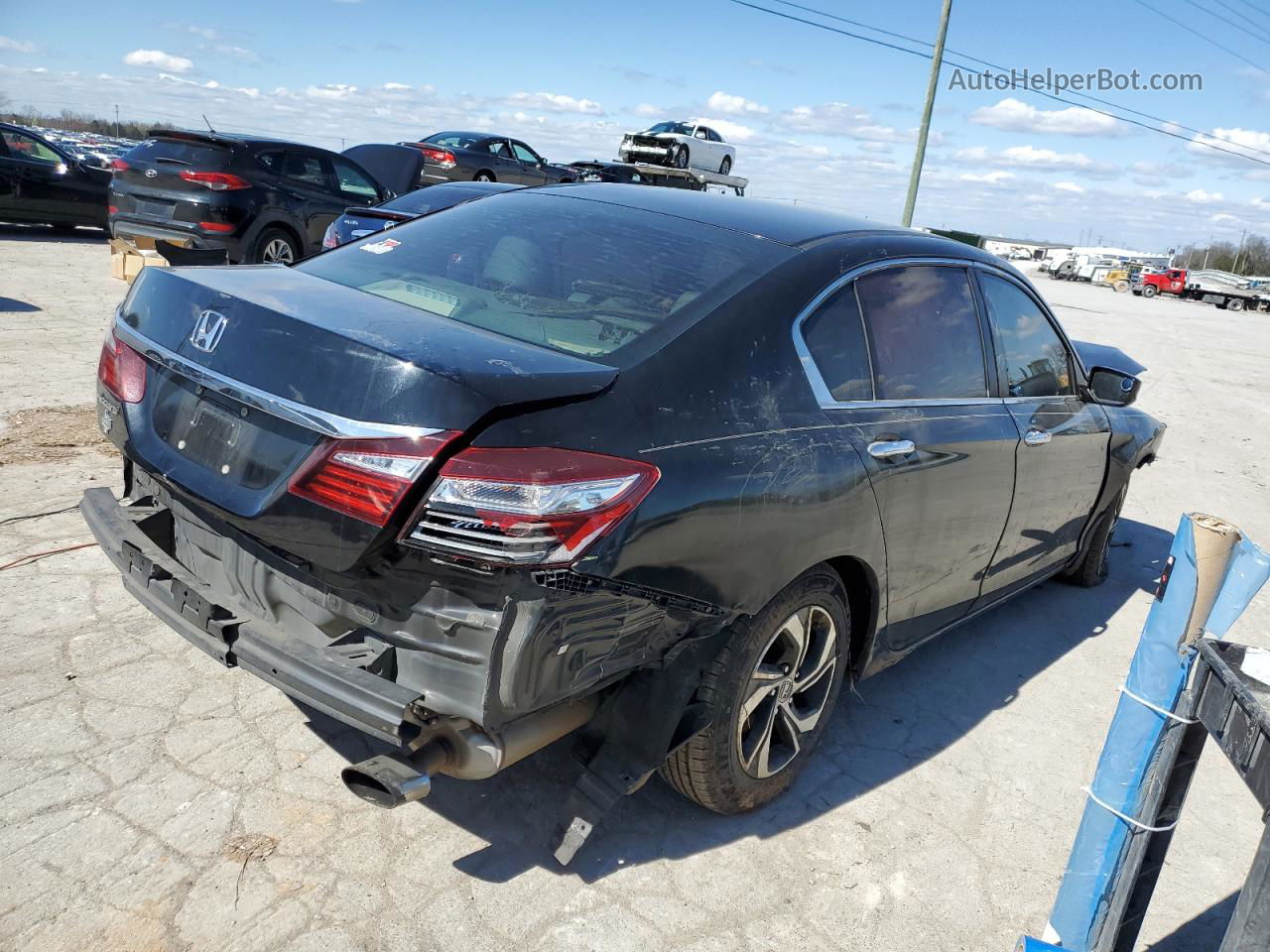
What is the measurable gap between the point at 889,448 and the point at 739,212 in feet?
3.33

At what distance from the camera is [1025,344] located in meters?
4.04

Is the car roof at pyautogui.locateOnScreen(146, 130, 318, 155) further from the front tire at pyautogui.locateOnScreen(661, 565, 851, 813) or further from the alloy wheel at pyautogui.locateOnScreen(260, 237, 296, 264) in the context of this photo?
the front tire at pyautogui.locateOnScreen(661, 565, 851, 813)

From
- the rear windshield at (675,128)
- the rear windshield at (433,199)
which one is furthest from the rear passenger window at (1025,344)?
the rear windshield at (675,128)

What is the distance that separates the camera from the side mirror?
4578 mm

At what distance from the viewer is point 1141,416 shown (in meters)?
5.14

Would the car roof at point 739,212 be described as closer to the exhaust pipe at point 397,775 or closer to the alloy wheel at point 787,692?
the alloy wheel at point 787,692

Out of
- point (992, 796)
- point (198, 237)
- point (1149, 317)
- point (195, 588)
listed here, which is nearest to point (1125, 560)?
point (992, 796)

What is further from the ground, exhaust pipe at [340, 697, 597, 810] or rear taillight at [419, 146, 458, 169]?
rear taillight at [419, 146, 458, 169]

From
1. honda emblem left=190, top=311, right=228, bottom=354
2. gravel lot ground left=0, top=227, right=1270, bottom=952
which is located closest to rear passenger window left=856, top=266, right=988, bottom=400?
gravel lot ground left=0, top=227, right=1270, bottom=952

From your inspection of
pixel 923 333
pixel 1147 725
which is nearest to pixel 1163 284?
pixel 923 333

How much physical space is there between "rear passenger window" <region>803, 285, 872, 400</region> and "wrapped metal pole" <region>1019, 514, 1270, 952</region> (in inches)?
43.8

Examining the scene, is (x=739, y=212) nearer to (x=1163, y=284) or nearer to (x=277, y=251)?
(x=277, y=251)

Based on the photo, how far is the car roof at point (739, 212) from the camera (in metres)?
3.16

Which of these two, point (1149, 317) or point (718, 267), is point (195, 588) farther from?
point (1149, 317)
